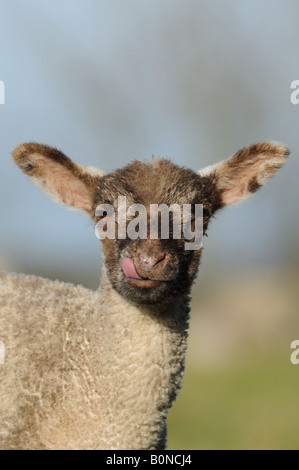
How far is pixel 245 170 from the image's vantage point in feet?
19.5

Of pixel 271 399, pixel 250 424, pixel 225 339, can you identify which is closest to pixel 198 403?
pixel 271 399

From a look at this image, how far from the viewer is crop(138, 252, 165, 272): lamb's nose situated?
4.73 meters

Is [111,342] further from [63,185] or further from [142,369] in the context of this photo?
[63,185]

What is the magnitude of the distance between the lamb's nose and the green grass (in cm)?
566

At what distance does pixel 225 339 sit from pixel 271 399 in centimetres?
901

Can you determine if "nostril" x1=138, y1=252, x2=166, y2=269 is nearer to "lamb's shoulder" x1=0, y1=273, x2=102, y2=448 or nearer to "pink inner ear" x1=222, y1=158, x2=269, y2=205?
"lamb's shoulder" x1=0, y1=273, x2=102, y2=448

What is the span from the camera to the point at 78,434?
17.1ft

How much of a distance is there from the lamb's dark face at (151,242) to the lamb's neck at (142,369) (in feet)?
0.68

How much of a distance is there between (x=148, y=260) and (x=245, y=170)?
1.52 metres

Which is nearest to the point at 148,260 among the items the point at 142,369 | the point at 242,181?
the point at 142,369

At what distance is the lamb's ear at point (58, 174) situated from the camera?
18.6 feet

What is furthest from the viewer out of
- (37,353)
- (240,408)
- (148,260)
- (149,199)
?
(240,408)

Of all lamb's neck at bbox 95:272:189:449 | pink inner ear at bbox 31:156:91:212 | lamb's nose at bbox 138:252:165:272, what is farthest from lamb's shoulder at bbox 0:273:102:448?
lamb's nose at bbox 138:252:165:272

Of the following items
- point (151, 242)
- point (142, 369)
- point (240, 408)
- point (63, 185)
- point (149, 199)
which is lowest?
point (142, 369)
